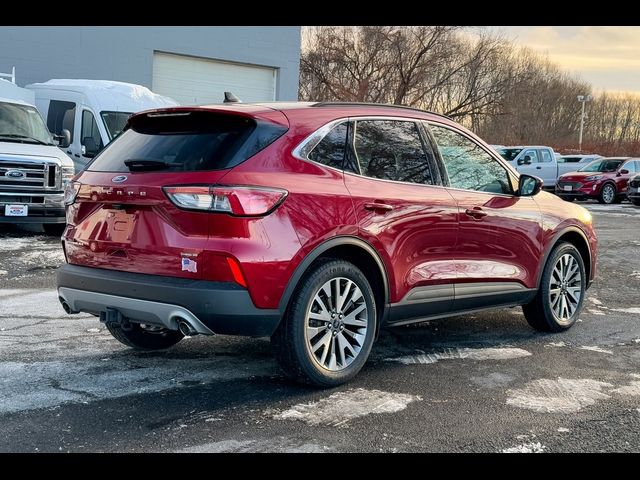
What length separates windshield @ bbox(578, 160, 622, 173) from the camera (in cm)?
2655

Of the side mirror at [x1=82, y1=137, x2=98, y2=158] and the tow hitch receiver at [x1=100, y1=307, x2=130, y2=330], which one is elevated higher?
the side mirror at [x1=82, y1=137, x2=98, y2=158]

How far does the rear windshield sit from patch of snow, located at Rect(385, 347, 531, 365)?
1.95 meters

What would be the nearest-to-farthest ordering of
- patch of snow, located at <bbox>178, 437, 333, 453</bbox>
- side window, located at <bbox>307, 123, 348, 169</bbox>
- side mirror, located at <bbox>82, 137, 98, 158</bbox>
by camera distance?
patch of snow, located at <bbox>178, 437, 333, 453</bbox>, side window, located at <bbox>307, 123, 348, 169</bbox>, side mirror, located at <bbox>82, 137, 98, 158</bbox>

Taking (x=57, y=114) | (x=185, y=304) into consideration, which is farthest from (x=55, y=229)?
(x=185, y=304)

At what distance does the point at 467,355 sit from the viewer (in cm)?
591

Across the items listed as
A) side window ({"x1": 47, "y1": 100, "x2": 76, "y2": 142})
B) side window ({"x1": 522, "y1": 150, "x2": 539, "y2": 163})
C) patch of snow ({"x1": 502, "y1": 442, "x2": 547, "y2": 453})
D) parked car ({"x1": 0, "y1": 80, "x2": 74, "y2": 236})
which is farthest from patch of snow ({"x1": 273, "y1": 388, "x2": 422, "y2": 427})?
side window ({"x1": 522, "y1": 150, "x2": 539, "y2": 163})

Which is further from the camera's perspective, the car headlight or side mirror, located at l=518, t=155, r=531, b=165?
side mirror, located at l=518, t=155, r=531, b=165

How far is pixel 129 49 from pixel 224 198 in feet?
61.9

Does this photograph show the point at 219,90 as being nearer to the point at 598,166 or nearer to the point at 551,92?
the point at 598,166

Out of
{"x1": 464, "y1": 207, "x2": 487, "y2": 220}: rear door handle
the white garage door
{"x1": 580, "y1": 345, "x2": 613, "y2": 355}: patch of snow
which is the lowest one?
{"x1": 580, "y1": 345, "x2": 613, "y2": 355}: patch of snow

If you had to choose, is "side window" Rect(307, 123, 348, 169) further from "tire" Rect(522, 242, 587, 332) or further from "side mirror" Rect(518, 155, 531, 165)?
"side mirror" Rect(518, 155, 531, 165)

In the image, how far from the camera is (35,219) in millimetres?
12023

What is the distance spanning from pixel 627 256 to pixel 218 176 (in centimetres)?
901

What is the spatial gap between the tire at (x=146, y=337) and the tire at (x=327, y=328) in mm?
1319
